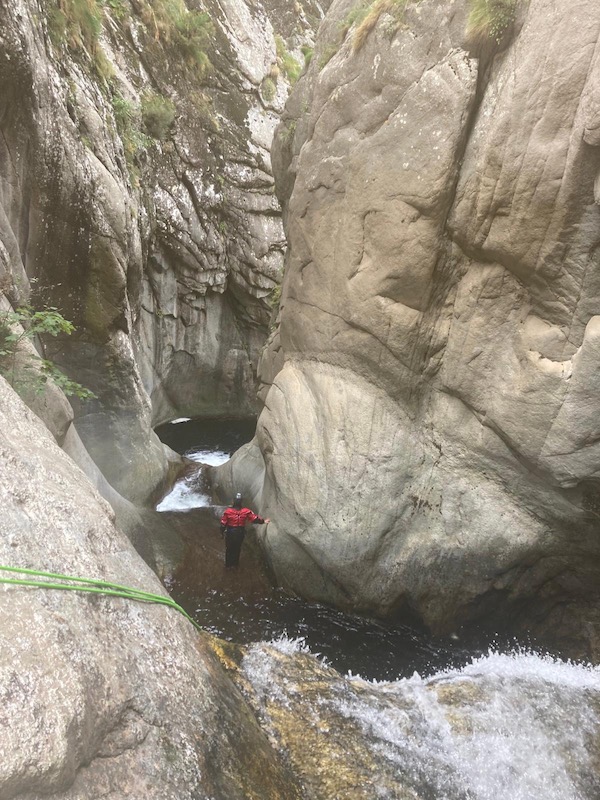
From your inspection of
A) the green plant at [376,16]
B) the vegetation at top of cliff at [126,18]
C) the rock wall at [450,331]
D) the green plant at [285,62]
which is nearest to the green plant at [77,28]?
the vegetation at top of cliff at [126,18]

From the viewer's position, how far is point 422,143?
6375 millimetres

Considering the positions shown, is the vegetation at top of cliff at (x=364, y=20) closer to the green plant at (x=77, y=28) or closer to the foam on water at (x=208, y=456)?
the green plant at (x=77, y=28)

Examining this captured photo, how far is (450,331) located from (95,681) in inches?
223

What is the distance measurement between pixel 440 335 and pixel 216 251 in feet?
40.5

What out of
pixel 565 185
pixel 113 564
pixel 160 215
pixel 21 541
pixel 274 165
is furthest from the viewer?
pixel 160 215

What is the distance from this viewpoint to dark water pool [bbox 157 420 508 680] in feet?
21.3

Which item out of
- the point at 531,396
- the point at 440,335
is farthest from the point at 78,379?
the point at 531,396

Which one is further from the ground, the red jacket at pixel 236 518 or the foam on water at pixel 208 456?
the red jacket at pixel 236 518

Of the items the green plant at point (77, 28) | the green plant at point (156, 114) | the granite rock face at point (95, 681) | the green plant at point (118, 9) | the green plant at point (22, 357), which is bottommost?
the granite rock face at point (95, 681)

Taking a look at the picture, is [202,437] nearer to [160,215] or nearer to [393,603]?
[160,215]

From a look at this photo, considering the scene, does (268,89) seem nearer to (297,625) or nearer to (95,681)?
(297,625)

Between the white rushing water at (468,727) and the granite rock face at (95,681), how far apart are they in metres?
0.94

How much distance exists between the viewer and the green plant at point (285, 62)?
786 inches

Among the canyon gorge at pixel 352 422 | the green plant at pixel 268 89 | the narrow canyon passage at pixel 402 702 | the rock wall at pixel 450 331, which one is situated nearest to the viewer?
the canyon gorge at pixel 352 422
